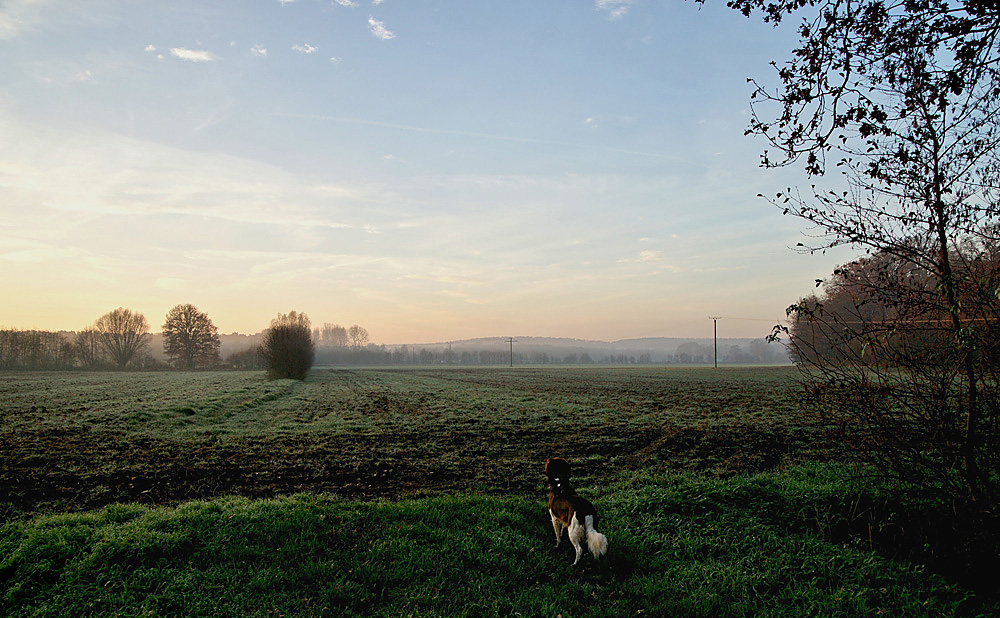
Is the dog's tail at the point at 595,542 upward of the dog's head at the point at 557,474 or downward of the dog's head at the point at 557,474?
downward

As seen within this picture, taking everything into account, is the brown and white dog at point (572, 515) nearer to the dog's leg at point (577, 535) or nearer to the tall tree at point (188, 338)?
the dog's leg at point (577, 535)

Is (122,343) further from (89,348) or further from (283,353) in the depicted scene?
(283,353)

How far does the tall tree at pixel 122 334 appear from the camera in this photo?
3797 inches

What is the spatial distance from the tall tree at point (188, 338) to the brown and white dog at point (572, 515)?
107923mm

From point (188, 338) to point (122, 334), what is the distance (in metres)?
14.6

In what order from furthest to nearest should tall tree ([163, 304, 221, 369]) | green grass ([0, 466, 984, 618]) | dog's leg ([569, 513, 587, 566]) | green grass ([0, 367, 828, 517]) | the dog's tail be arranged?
tall tree ([163, 304, 221, 369]), green grass ([0, 367, 828, 517]), dog's leg ([569, 513, 587, 566]), the dog's tail, green grass ([0, 466, 984, 618])

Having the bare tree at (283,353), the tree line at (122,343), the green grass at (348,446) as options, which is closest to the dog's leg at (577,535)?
the green grass at (348,446)

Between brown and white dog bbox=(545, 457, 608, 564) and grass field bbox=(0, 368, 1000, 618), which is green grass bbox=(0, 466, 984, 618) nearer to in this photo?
grass field bbox=(0, 368, 1000, 618)

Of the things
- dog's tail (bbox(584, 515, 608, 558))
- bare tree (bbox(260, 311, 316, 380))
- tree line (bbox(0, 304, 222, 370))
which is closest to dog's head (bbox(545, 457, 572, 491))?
dog's tail (bbox(584, 515, 608, 558))

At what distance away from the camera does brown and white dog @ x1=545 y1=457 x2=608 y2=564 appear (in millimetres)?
5593

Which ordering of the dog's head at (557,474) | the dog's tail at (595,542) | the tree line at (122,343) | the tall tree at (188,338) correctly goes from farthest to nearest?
1. the tall tree at (188,338)
2. the tree line at (122,343)
3. the dog's head at (557,474)
4. the dog's tail at (595,542)

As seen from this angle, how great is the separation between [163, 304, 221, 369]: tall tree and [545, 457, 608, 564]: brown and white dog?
108 m

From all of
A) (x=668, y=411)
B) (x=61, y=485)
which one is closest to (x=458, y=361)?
(x=668, y=411)

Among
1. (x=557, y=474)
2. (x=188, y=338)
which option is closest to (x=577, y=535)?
(x=557, y=474)
